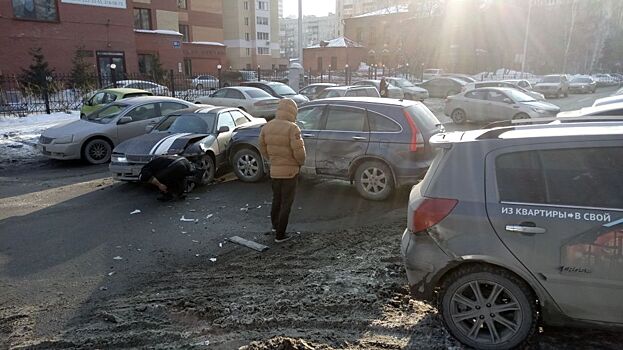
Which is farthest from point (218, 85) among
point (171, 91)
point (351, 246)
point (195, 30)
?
point (195, 30)

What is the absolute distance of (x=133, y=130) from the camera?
436 inches

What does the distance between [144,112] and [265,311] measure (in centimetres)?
896

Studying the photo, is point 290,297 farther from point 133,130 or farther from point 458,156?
point 133,130

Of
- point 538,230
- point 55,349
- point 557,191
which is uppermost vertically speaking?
point 557,191

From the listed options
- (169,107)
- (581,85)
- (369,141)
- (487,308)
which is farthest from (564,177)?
(581,85)

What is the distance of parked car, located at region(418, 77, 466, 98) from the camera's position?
31719mm

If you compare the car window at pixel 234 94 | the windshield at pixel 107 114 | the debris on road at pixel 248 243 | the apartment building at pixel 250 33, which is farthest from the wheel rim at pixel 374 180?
the apartment building at pixel 250 33

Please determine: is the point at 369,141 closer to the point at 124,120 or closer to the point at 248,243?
the point at 248,243

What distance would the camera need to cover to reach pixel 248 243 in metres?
5.52

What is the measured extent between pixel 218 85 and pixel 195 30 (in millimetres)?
29050

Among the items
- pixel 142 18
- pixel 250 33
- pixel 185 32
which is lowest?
pixel 142 18

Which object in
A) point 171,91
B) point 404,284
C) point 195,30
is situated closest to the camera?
point 404,284

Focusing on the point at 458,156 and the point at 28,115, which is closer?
the point at 458,156

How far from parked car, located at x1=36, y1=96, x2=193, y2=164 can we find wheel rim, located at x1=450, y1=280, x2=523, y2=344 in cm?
976
